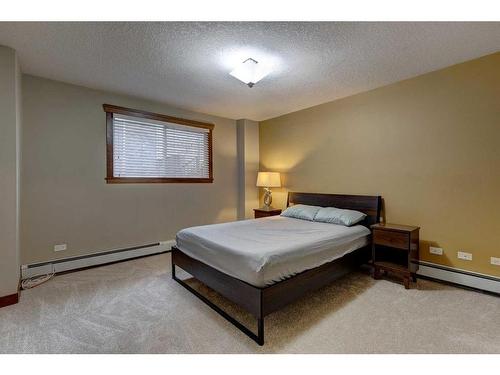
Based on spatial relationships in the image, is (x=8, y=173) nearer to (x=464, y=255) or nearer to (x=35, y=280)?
(x=35, y=280)

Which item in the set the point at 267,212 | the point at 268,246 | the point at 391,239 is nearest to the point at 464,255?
the point at 391,239

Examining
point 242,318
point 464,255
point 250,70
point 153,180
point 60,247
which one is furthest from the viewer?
point 153,180

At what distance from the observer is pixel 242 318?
6.79 ft

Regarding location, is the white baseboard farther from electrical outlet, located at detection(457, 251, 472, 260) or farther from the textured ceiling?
the textured ceiling

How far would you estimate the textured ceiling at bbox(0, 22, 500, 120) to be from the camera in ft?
6.49

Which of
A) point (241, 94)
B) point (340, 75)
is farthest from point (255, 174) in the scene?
point (340, 75)

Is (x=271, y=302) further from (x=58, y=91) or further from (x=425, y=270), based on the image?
(x=58, y=91)

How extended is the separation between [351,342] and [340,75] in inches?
110

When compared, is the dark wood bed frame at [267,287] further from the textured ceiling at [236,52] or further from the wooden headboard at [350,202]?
the textured ceiling at [236,52]

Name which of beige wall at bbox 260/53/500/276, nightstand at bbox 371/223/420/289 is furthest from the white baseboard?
nightstand at bbox 371/223/420/289

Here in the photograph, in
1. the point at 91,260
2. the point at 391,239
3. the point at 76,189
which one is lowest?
the point at 91,260

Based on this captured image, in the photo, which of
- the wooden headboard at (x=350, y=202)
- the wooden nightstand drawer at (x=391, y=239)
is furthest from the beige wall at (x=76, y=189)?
the wooden nightstand drawer at (x=391, y=239)

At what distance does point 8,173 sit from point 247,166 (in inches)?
139

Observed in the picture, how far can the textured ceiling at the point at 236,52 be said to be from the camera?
1.98 metres
